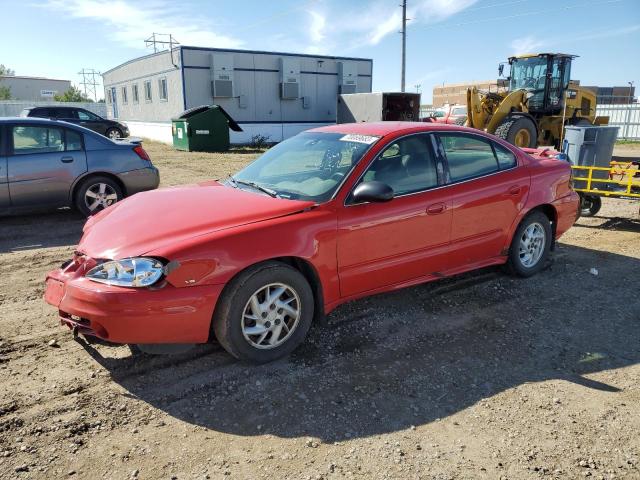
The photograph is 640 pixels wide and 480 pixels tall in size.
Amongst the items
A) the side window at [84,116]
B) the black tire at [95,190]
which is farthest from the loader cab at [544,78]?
the side window at [84,116]

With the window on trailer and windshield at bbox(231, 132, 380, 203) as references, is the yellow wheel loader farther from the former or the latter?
the window on trailer

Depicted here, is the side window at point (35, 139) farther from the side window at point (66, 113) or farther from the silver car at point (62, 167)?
the side window at point (66, 113)

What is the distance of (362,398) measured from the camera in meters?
3.14

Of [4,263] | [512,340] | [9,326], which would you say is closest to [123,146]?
[4,263]

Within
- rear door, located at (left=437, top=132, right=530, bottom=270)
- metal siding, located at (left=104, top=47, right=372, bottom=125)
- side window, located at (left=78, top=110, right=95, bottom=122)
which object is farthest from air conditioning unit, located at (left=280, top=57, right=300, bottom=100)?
rear door, located at (left=437, top=132, right=530, bottom=270)

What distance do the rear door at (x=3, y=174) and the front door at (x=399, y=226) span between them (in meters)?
5.41

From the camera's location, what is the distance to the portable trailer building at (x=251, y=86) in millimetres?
24562

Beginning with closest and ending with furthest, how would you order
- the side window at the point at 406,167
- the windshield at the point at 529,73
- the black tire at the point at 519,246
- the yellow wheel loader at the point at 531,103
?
the side window at the point at 406,167
the black tire at the point at 519,246
the yellow wheel loader at the point at 531,103
the windshield at the point at 529,73

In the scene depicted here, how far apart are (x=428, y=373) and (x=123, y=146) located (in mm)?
→ 6236

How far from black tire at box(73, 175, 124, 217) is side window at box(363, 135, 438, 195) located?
508cm

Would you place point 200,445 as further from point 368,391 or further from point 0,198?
point 0,198

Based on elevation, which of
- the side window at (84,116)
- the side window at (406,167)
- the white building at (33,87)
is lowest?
the side window at (406,167)

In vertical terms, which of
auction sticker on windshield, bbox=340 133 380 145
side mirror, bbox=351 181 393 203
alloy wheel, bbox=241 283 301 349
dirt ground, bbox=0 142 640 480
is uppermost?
auction sticker on windshield, bbox=340 133 380 145

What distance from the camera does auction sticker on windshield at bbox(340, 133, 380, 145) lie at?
4.11m
